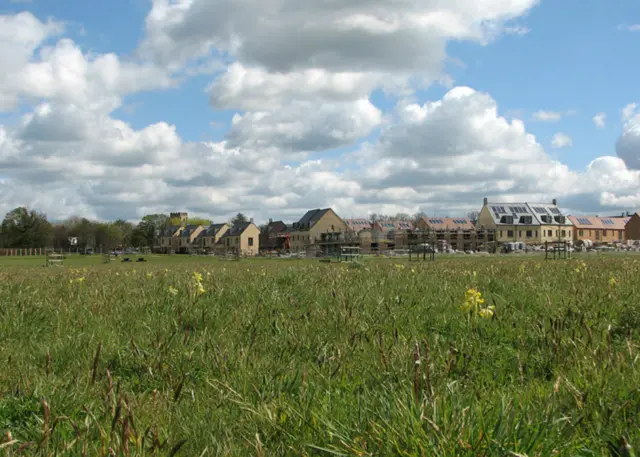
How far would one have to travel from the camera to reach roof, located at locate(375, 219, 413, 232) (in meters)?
142

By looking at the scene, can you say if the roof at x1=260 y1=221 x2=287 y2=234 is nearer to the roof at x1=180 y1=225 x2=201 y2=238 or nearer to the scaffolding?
the roof at x1=180 y1=225 x2=201 y2=238

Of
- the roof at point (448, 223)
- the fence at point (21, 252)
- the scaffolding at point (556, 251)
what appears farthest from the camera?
the roof at point (448, 223)

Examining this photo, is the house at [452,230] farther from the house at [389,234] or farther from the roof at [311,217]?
the roof at [311,217]

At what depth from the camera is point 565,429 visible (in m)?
2.53

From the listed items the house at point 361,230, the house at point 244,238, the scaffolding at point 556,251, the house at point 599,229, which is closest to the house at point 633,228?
the house at point 599,229

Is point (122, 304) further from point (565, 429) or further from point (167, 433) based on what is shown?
point (565, 429)

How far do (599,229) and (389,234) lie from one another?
184 feet

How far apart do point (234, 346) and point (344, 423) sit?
216cm

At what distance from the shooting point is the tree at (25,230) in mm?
128375

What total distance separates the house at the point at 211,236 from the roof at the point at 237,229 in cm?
368

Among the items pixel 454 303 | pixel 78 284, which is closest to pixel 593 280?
pixel 454 303

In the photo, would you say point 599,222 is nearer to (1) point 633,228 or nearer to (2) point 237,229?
(1) point 633,228

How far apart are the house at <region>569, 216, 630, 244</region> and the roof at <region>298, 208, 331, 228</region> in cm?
6243

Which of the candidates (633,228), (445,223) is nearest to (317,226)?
(445,223)
